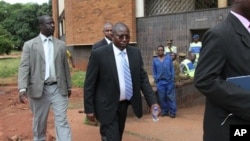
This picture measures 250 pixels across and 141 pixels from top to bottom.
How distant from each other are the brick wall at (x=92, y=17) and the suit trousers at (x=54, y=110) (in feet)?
36.9

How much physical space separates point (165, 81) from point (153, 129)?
1.77m

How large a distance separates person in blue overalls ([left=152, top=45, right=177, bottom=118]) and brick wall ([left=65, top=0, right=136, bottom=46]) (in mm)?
7933

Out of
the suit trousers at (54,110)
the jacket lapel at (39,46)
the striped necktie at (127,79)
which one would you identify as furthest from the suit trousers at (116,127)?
the jacket lapel at (39,46)

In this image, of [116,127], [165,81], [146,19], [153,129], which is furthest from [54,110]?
[146,19]

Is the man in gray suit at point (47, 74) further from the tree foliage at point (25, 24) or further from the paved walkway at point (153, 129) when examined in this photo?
the tree foliage at point (25, 24)

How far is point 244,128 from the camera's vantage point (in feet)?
8.33

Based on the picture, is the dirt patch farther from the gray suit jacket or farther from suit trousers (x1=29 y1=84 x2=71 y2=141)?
the gray suit jacket

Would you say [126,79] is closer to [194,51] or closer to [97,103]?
[97,103]

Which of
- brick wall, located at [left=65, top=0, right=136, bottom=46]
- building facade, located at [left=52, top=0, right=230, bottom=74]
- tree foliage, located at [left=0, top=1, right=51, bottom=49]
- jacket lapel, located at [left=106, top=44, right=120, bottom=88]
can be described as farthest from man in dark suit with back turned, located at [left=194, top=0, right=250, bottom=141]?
tree foliage, located at [left=0, top=1, right=51, bottom=49]

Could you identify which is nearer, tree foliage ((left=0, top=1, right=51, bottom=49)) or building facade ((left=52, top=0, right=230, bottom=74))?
building facade ((left=52, top=0, right=230, bottom=74))

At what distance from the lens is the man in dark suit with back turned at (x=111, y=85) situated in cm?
460

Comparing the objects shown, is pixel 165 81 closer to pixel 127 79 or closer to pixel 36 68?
pixel 36 68

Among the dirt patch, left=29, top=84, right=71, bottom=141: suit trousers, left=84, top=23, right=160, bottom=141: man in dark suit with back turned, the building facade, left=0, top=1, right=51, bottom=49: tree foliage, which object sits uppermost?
left=0, top=1, right=51, bottom=49: tree foliage

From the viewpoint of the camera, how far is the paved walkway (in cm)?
699
